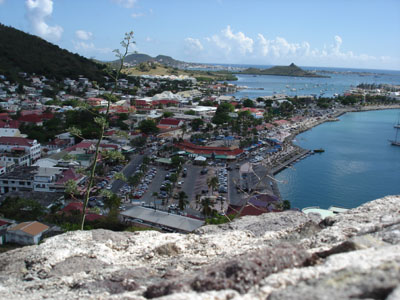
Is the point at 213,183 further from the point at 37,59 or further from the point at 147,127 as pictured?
the point at 37,59

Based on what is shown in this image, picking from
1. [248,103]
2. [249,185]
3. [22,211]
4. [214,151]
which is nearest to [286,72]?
[248,103]

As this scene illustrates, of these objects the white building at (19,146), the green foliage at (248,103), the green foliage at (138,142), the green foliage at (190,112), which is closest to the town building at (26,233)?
the white building at (19,146)

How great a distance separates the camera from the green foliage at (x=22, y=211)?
9.54 meters

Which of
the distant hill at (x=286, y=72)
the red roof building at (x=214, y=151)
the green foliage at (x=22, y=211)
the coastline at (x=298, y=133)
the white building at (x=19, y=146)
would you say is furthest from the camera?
the distant hill at (x=286, y=72)

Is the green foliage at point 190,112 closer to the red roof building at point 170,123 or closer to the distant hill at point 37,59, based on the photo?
the red roof building at point 170,123

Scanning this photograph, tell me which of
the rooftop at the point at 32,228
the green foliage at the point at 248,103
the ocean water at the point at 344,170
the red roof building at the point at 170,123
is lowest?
the ocean water at the point at 344,170

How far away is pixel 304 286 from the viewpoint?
1724mm

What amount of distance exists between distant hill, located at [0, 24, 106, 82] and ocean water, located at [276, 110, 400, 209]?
30028 millimetres

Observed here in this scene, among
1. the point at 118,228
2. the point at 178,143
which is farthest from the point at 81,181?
the point at 178,143

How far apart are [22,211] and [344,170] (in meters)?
14.1

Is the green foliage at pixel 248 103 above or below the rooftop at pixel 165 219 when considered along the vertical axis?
above

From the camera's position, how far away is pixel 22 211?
9.71m

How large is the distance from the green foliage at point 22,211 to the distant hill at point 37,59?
32272 millimetres

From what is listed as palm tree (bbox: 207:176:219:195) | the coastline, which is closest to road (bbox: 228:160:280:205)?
palm tree (bbox: 207:176:219:195)
